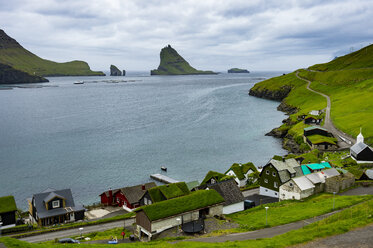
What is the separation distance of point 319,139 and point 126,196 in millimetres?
62614

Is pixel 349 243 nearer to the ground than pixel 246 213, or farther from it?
farther from it

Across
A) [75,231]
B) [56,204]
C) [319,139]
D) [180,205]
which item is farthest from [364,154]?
[56,204]

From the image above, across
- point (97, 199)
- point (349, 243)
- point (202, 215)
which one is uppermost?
point (349, 243)

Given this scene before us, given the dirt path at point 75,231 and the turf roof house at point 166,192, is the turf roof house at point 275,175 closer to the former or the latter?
the turf roof house at point 166,192

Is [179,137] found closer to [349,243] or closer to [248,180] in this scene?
[248,180]

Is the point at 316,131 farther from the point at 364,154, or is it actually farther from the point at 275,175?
the point at 275,175

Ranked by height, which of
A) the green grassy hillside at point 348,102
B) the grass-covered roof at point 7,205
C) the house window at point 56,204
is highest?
the green grassy hillside at point 348,102

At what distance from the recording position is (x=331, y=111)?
5389 inches

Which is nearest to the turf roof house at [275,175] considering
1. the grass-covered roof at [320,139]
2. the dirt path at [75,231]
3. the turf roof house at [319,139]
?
the dirt path at [75,231]

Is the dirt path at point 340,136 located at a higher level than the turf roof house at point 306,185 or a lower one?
higher

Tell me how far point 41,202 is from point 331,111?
12574 cm

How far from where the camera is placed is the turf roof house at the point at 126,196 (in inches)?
2238

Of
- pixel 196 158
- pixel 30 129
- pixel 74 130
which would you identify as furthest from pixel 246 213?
pixel 30 129

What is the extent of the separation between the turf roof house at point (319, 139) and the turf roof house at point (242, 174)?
105 feet
